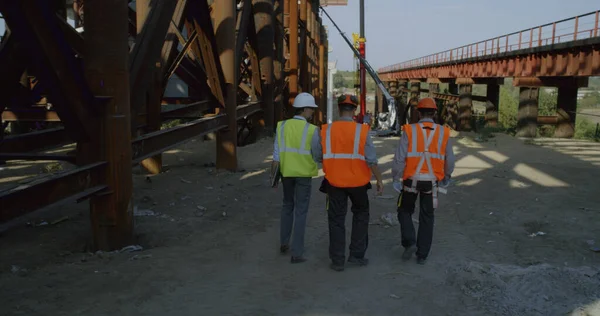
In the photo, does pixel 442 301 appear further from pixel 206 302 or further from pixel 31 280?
pixel 31 280

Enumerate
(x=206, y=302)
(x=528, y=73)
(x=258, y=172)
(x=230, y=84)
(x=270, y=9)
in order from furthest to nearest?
(x=528, y=73), (x=270, y=9), (x=258, y=172), (x=230, y=84), (x=206, y=302)

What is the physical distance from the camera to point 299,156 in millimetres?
4789

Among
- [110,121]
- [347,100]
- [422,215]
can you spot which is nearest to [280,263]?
[422,215]

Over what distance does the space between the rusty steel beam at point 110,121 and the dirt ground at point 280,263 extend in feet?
1.12

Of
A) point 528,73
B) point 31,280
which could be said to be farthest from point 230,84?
point 528,73

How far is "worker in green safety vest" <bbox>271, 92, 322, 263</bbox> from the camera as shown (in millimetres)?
4785

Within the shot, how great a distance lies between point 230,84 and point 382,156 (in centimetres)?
495

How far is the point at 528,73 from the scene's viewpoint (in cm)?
2025

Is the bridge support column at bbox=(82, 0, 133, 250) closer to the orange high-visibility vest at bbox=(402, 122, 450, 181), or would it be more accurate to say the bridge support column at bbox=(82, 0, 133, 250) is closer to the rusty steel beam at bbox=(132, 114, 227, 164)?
the rusty steel beam at bbox=(132, 114, 227, 164)

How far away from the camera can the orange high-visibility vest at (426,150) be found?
4730mm

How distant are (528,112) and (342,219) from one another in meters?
19.1

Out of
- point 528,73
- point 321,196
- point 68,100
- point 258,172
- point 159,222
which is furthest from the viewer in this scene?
point 528,73

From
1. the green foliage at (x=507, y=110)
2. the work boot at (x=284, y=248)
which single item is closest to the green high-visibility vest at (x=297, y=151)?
the work boot at (x=284, y=248)

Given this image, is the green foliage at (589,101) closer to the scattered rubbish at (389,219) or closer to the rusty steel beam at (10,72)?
the scattered rubbish at (389,219)
